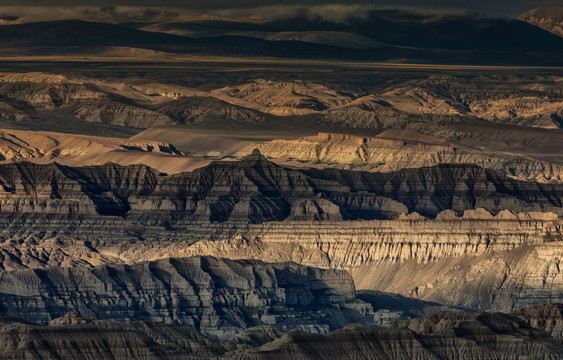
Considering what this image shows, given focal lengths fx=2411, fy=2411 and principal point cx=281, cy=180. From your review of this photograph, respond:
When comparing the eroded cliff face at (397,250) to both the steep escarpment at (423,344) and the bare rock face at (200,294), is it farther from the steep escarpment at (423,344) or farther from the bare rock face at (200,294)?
the steep escarpment at (423,344)

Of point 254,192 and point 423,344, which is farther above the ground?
point 423,344

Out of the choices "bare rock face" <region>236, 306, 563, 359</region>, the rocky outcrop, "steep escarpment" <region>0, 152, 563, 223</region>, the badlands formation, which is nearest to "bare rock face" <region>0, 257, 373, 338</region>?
the badlands formation

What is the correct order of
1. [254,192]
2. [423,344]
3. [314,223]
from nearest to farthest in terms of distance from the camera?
[423,344], [314,223], [254,192]

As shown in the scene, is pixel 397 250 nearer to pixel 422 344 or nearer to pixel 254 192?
pixel 254 192

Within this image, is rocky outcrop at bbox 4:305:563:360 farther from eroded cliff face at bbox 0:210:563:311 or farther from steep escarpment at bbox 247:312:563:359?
eroded cliff face at bbox 0:210:563:311

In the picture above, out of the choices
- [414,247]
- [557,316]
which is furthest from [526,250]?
[557,316]

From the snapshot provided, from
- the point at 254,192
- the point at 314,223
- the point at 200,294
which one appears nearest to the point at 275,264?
A: the point at 200,294
